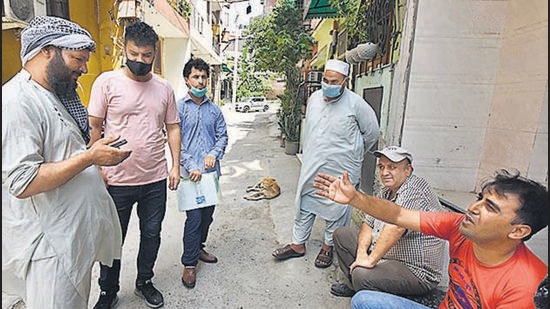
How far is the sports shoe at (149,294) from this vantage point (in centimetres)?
203

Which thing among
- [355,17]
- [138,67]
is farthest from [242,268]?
[355,17]

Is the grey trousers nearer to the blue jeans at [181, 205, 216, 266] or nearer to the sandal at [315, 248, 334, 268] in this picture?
the sandal at [315, 248, 334, 268]

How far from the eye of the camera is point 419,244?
168cm

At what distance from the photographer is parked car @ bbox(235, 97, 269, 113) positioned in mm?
19875

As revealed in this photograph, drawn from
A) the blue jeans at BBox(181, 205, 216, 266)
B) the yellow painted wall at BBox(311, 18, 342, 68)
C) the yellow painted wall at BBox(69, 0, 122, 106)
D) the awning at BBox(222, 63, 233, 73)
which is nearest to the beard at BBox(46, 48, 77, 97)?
the blue jeans at BBox(181, 205, 216, 266)

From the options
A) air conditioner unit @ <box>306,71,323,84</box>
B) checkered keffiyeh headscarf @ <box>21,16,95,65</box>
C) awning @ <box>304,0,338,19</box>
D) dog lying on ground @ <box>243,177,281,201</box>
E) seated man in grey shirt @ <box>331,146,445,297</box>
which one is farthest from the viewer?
air conditioner unit @ <box>306,71,323,84</box>

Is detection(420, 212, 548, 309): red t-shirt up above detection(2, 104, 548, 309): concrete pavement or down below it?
above

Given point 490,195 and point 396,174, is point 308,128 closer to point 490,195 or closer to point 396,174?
point 396,174

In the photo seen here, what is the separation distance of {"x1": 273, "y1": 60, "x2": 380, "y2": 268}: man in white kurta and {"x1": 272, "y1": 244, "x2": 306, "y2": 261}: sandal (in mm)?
201

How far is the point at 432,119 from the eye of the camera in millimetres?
2494

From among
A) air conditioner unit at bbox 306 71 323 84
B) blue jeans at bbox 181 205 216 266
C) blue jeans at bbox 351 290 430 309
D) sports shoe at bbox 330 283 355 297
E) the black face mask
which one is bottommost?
sports shoe at bbox 330 283 355 297

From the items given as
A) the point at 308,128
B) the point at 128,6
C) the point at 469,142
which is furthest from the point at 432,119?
the point at 128,6

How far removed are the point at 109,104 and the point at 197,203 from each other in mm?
838

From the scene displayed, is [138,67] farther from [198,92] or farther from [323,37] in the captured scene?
[323,37]
